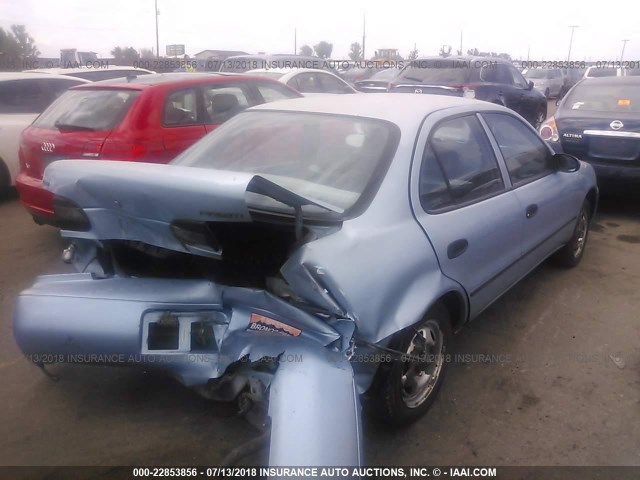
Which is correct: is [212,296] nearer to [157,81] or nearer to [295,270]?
[295,270]

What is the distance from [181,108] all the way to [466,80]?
251 inches

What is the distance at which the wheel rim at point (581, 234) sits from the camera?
451 centimetres

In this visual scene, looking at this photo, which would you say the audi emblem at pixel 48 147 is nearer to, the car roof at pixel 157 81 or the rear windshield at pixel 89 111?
the rear windshield at pixel 89 111

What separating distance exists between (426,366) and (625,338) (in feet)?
5.41

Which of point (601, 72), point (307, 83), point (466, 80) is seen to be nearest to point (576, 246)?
point (466, 80)

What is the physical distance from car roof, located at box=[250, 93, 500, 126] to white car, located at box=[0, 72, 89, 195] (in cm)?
459

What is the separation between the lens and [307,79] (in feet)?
33.9

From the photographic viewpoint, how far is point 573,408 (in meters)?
2.83

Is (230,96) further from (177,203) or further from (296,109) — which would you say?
(177,203)

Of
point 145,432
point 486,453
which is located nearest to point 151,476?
point 145,432

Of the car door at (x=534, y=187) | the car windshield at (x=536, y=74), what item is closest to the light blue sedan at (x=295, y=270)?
the car door at (x=534, y=187)

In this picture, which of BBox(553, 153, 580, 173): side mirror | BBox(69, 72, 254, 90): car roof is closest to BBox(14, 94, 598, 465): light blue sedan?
BBox(553, 153, 580, 173): side mirror

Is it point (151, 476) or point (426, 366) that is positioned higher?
point (426, 366)

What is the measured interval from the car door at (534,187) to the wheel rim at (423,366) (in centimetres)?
105
